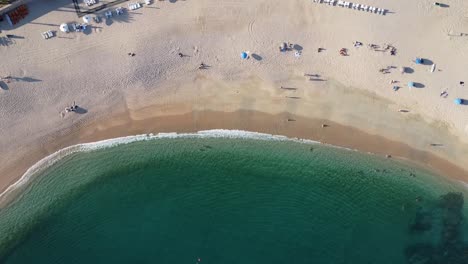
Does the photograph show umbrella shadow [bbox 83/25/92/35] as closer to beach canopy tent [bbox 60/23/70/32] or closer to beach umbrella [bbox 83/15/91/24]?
beach umbrella [bbox 83/15/91/24]

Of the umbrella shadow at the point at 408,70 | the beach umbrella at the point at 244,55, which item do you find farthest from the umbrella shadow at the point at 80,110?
the umbrella shadow at the point at 408,70

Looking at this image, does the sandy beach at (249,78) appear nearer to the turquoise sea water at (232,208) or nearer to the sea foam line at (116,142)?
the sea foam line at (116,142)

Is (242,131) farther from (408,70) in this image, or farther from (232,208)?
(408,70)

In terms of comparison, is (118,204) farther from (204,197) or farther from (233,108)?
(233,108)

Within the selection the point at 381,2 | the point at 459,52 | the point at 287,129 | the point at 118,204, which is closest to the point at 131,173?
the point at 118,204

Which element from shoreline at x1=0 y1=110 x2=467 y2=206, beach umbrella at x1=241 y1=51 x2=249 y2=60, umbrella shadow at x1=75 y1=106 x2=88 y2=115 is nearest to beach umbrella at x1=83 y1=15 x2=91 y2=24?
umbrella shadow at x1=75 y1=106 x2=88 y2=115

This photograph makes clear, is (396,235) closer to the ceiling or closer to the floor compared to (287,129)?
closer to the floor
